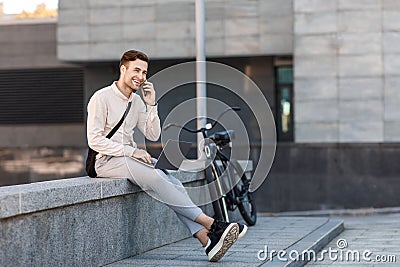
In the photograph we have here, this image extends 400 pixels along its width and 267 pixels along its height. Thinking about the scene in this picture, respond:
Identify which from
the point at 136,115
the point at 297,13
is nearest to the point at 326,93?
the point at 297,13

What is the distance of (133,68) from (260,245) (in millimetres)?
2458

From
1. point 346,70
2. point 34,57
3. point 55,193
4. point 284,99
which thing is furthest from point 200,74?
point 34,57

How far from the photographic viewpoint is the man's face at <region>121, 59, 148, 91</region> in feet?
27.1

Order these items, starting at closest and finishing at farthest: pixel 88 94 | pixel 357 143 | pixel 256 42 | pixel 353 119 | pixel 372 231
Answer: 1. pixel 372 231
2. pixel 357 143
3. pixel 353 119
4. pixel 256 42
5. pixel 88 94

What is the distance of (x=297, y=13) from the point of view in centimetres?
2338

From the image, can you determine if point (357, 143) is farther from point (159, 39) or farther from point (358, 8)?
point (159, 39)

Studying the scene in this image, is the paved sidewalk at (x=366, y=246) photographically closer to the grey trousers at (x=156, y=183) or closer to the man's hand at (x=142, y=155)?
the grey trousers at (x=156, y=183)

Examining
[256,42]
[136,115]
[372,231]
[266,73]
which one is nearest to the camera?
[136,115]

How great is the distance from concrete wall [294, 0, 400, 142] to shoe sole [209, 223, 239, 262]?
50.3ft

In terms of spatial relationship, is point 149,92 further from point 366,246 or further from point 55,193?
point 366,246

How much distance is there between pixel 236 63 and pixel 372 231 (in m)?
15.5

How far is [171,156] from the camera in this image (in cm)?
892

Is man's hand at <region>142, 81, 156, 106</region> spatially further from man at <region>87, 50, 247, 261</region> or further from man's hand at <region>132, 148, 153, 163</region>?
man's hand at <region>132, 148, 153, 163</region>

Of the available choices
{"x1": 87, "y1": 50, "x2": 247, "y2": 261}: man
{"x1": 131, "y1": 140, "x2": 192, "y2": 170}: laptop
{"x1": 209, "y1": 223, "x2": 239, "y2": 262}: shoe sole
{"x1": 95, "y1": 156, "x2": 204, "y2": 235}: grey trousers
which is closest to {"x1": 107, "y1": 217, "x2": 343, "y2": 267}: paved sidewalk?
{"x1": 209, "y1": 223, "x2": 239, "y2": 262}: shoe sole
